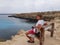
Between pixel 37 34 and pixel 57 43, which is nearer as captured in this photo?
pixel 37 34

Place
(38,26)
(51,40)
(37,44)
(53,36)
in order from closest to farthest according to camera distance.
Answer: (38,26) → (37,44) → (51,40) → (53,36)

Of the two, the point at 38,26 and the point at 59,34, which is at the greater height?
the point at 38,26

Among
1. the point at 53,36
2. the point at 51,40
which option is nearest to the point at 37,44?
the point at 51,40

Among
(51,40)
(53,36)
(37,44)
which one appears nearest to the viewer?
(37,44)

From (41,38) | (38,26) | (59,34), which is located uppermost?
(38,26)

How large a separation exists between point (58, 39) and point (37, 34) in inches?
74.8

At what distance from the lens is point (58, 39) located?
943 cm

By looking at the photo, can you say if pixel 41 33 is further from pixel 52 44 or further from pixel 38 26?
pixel 52 44

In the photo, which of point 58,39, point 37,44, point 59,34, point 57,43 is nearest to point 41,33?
point 37,44

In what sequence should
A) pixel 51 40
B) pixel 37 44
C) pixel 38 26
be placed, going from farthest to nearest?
pixel 51 40 → pixel 37 44 → pixel 38 26

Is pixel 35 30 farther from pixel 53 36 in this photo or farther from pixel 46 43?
pixel 53 36

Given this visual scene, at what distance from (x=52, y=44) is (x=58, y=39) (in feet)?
3.64

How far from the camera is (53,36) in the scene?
10.0 meters

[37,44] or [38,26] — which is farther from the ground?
[38,26]
